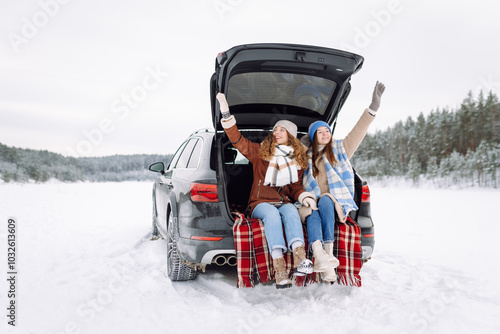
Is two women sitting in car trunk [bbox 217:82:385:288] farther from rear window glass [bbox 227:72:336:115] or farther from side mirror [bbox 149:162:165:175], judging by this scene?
side mirror [bbox 149:162:165:175]

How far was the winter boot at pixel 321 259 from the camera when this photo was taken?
9.51ft

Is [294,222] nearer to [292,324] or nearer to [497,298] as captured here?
[292,324]

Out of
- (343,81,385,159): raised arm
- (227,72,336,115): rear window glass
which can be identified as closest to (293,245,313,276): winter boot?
(343,81,385,159): raised arm

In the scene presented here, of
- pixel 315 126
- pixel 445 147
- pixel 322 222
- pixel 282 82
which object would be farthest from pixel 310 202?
pixel 445 147

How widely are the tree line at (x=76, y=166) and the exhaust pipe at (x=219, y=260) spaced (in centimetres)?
5345

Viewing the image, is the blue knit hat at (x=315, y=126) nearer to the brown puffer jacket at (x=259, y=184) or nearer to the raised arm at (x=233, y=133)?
the brown puffer jacket at (x=259, y=184)

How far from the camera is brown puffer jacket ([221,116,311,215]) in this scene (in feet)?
11.2

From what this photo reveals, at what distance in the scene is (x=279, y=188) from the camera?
3.63 meters

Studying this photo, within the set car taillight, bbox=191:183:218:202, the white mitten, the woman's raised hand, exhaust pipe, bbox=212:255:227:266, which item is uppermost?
the woman's raised hand

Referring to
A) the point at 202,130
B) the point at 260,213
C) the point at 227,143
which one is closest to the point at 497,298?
the point at 260,213

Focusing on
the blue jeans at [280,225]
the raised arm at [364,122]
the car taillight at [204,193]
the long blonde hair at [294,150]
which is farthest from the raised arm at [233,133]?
the raised arm at [364,122]

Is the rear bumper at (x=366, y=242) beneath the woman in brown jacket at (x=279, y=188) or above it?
beneath

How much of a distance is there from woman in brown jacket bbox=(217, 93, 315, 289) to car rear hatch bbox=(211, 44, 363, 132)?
0.34m

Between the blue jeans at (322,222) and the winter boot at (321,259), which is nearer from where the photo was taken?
the winter boot at (321,259)
